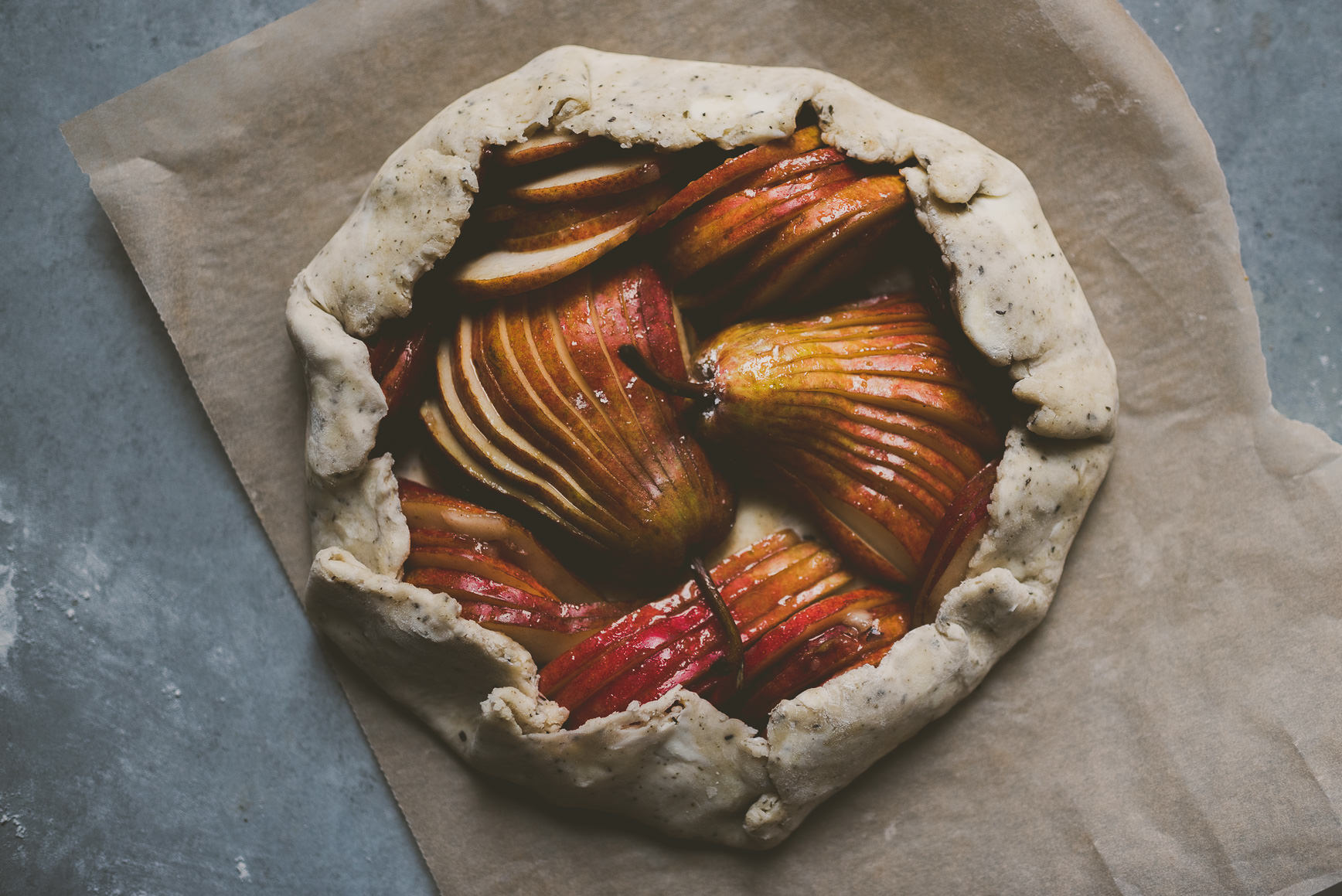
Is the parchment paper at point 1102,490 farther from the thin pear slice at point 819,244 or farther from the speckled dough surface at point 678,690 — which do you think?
the thin pear slice at point 819,244

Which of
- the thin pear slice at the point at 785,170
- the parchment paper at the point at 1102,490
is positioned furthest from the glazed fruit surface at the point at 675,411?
the parchment paper at the point at 1102,490

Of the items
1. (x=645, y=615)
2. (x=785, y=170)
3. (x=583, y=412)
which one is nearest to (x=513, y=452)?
(x=583, y=412)

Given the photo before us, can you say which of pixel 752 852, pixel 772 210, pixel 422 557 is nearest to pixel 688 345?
pixel 772 210

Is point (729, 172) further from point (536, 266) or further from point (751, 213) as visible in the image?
point (536, 266)

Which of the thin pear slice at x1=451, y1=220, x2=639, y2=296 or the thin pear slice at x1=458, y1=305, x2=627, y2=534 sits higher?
the thin pear slice at x1=451, y1=220, x2=639, y2=296

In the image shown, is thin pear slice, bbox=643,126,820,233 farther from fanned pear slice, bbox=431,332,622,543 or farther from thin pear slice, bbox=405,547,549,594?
thin pear slice, bbox=405,547,549,594

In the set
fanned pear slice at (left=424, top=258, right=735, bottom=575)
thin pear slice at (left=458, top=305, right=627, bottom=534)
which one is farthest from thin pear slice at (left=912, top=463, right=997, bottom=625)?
thin pear slice at (left=458, top=305, right=627, bottom=534)

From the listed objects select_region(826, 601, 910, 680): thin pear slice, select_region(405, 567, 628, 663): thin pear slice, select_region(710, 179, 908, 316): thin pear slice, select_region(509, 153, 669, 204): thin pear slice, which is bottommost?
select_region(826, 601, 910, 680): thin pear slice

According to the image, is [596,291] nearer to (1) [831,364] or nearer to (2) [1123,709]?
(1) [831,364]
